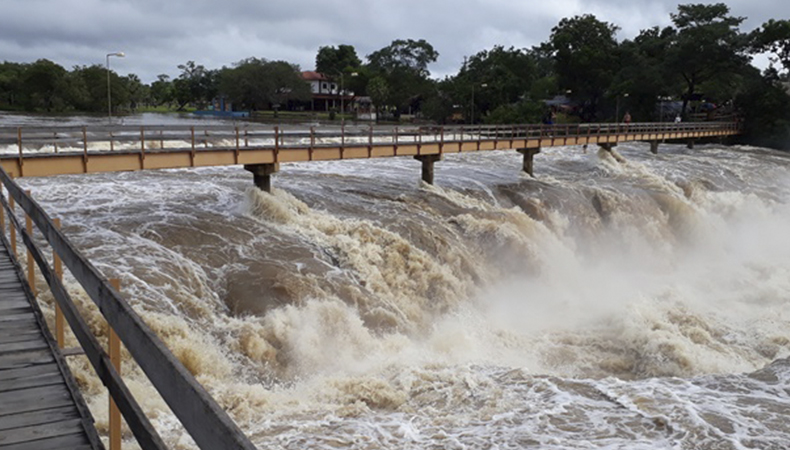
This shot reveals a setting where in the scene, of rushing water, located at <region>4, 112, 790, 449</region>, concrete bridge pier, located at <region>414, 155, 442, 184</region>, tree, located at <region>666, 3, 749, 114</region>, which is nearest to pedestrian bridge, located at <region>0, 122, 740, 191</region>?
concrete bridge pier, located at <region>414, 155, 442, 184</region>

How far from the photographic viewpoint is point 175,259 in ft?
48.5

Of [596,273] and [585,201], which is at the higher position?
[585,201]

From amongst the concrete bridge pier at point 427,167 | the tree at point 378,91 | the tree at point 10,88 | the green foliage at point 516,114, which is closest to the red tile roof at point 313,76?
the tree at point 378,91

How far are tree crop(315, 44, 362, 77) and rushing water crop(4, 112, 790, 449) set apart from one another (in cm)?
8771

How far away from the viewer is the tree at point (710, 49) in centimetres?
6494

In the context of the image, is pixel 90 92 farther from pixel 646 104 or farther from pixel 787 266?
pixel 787 266

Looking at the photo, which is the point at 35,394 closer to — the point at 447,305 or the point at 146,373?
the point at 146,373

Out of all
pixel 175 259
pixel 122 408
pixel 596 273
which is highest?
pixel 122 408

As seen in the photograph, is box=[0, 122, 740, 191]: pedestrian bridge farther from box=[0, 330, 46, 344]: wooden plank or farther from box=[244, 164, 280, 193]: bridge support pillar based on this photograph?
box=[0, 330, 46, 344]: wooden plank

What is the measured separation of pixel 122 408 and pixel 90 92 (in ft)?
291

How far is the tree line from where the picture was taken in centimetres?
6538

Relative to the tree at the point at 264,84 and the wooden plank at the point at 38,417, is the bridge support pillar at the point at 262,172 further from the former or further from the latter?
the tree at the point at 264,84


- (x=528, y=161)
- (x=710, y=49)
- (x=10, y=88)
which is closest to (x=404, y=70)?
(x=710, y=49)

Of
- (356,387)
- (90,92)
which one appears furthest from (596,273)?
(90,92)
